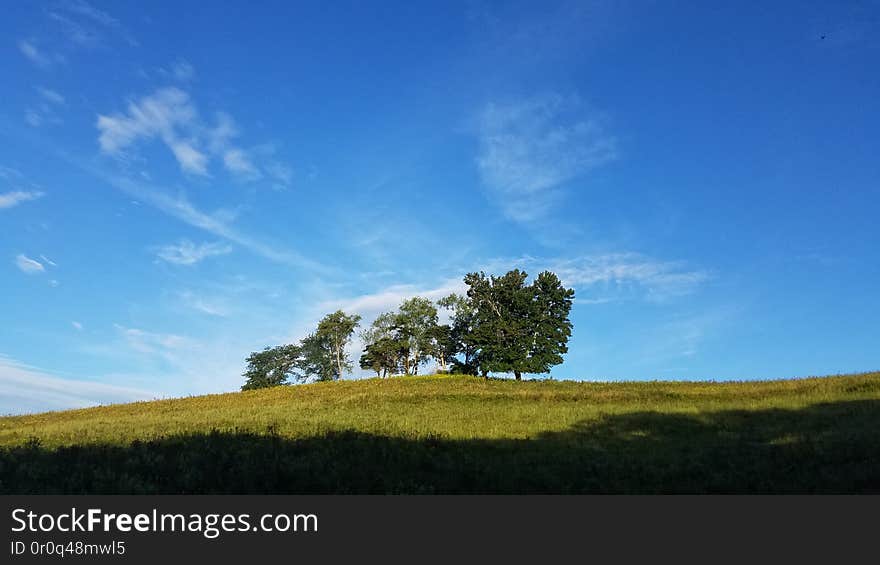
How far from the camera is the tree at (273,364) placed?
312 feet

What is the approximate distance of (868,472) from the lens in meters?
10.8

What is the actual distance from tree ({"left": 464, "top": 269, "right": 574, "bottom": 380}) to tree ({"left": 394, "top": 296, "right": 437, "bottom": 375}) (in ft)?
63.0

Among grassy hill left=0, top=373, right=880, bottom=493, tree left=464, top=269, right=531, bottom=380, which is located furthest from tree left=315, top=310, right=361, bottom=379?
grassy hill left=0, top=373, right=880, bottom=493

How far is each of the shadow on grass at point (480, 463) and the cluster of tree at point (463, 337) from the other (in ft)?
148

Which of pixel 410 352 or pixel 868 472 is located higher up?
pixel 410 352

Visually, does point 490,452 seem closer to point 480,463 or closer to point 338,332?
point 480,463

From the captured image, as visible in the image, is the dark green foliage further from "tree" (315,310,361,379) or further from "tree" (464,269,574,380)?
"tree" (464,269,574,380)

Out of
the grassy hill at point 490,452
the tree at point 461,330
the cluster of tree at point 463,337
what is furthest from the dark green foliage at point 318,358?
the grassy hill at point 490,452

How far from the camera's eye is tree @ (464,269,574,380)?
63.2 meters

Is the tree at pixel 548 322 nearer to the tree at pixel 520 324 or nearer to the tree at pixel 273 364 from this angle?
the tree at pixel 520 324
